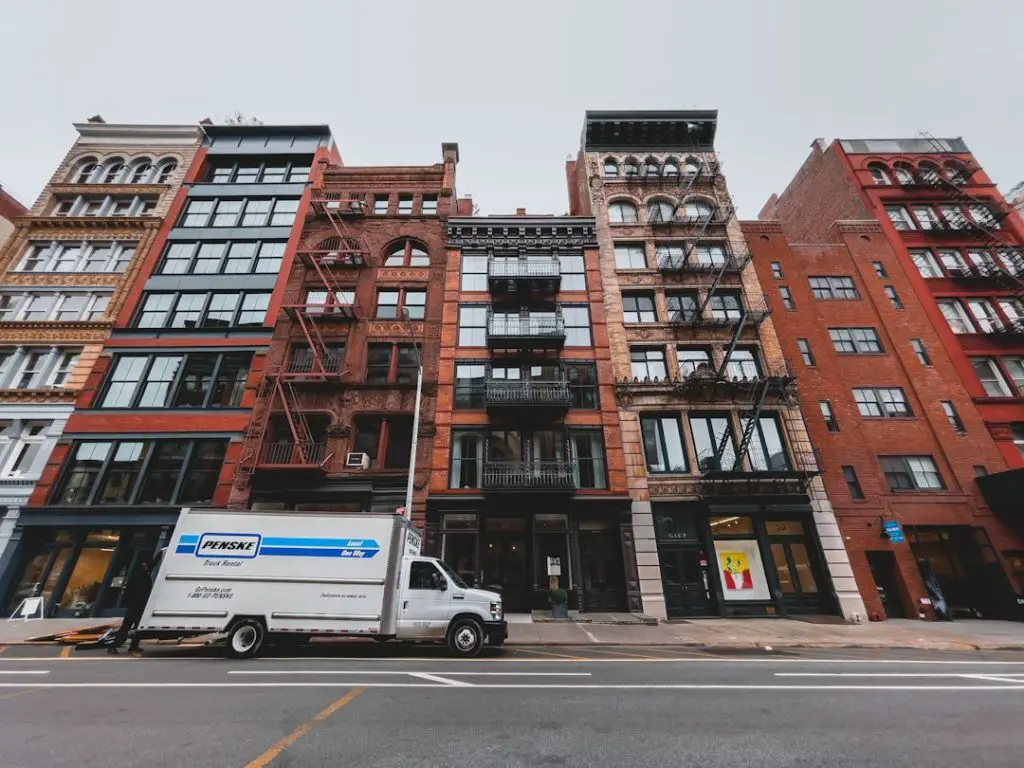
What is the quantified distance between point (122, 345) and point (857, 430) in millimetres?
36610

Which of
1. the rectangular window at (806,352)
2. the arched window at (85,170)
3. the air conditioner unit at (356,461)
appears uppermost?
the arched window at (85,170)

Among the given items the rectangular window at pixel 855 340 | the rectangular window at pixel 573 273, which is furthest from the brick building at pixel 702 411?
the rectangular window at pixel 855 340

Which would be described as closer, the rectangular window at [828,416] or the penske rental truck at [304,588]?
the penske rental truck at [304,588]

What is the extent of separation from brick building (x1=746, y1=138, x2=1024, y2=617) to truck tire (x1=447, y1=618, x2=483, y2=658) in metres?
16.8

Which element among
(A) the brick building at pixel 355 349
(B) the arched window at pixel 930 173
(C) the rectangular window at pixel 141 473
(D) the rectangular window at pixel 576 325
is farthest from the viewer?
(B) the arched window at pixel 930 173

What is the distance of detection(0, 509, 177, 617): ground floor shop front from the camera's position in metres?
16.8

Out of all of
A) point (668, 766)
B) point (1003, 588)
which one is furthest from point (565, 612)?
point (1003, 588)

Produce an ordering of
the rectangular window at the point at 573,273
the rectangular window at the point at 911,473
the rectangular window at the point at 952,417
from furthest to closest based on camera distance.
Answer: the rectangular window at the point at 573,273 < the rectangular window at the point at 952,417 < the rectangular window at the point at 911,473

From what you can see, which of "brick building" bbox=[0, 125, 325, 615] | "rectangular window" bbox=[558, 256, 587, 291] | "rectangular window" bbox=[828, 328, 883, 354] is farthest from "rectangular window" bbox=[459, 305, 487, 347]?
"rectangular window" bbox=[828, 328, 883, 354]

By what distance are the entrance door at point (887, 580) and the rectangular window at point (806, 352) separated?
9.00m

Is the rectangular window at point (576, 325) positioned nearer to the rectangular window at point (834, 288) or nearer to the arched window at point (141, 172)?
the rectangular window at point (834, 288)

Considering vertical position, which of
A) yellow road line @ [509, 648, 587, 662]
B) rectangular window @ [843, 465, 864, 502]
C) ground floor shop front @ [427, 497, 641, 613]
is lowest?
yellow road line @ [509, 648, 587, 662]

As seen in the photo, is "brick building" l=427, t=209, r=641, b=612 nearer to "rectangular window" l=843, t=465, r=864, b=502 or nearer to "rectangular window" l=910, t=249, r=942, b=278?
"rectangular window" l=843, t=465, r=864, b=502

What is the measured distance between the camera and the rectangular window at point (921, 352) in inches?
848
